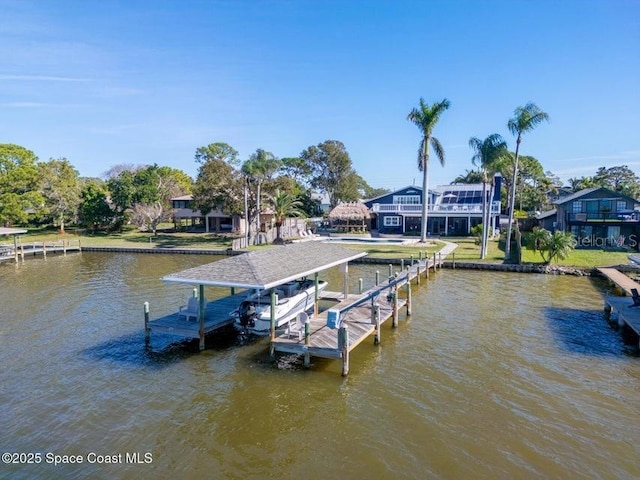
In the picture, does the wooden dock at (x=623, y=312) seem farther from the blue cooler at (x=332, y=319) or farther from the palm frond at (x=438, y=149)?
the palm frond at (x=438, y=149)

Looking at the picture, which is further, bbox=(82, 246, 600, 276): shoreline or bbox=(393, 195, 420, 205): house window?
bbox=(393, 195, 420, 205): house window

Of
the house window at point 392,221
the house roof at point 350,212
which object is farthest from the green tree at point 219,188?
the house window at point 392,221

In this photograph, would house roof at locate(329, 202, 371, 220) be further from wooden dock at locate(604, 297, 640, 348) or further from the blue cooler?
the blue cooler

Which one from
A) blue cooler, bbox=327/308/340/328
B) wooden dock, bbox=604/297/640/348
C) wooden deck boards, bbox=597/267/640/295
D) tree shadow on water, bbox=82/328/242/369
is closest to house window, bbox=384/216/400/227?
wooden deck boards, bbox=597/267/640/295

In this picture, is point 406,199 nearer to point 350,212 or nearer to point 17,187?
point 350,212

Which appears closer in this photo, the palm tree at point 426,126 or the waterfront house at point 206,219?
the palm tree at point 426,126

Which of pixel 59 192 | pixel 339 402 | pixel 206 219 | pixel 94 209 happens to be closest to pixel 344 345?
pixel 339 402

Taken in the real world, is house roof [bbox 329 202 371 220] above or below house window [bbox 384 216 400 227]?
above
